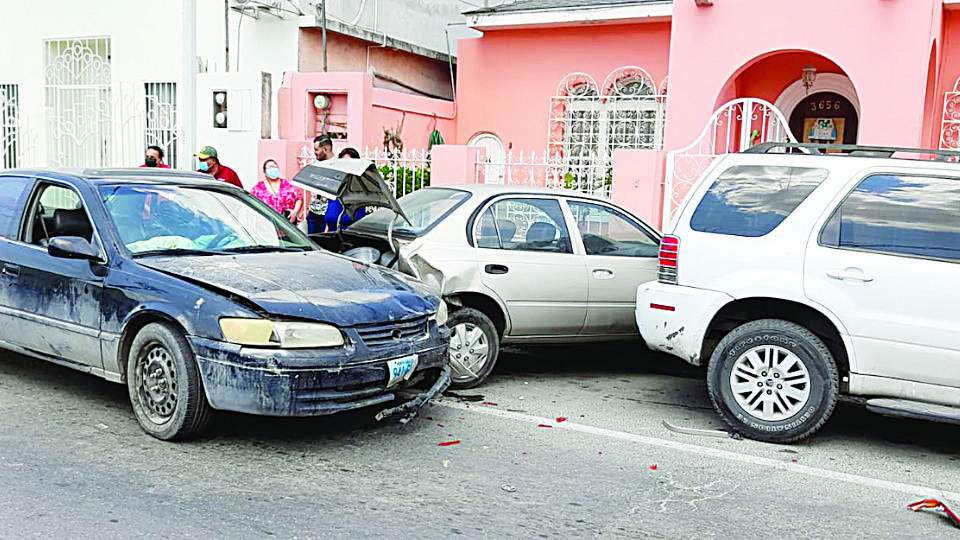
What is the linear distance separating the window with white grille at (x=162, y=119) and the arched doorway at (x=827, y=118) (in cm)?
1009

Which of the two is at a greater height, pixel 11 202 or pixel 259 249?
pixel 11 202

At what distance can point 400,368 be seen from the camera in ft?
17.7

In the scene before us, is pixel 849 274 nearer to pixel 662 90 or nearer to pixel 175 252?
pixel 175 252

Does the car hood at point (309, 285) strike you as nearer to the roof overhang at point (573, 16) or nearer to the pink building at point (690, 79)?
the pink building at point (690, 79)

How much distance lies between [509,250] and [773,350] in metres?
2.21

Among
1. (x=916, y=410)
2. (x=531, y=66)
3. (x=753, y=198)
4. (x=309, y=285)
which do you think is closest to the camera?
(x=916, y=410)

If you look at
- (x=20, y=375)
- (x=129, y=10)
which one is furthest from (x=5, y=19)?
(x=20, y=375)

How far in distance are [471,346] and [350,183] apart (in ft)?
5.30

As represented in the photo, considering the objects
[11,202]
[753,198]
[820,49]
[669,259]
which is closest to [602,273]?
[669,259]

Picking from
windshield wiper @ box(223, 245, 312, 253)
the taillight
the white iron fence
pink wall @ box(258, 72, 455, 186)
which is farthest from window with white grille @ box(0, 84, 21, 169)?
the taillight

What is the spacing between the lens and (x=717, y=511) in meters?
4.59

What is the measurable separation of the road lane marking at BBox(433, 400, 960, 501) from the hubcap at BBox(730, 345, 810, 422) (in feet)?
1.30

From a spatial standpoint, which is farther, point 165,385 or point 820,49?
point 820,49

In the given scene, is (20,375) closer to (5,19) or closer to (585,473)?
(585,473)
